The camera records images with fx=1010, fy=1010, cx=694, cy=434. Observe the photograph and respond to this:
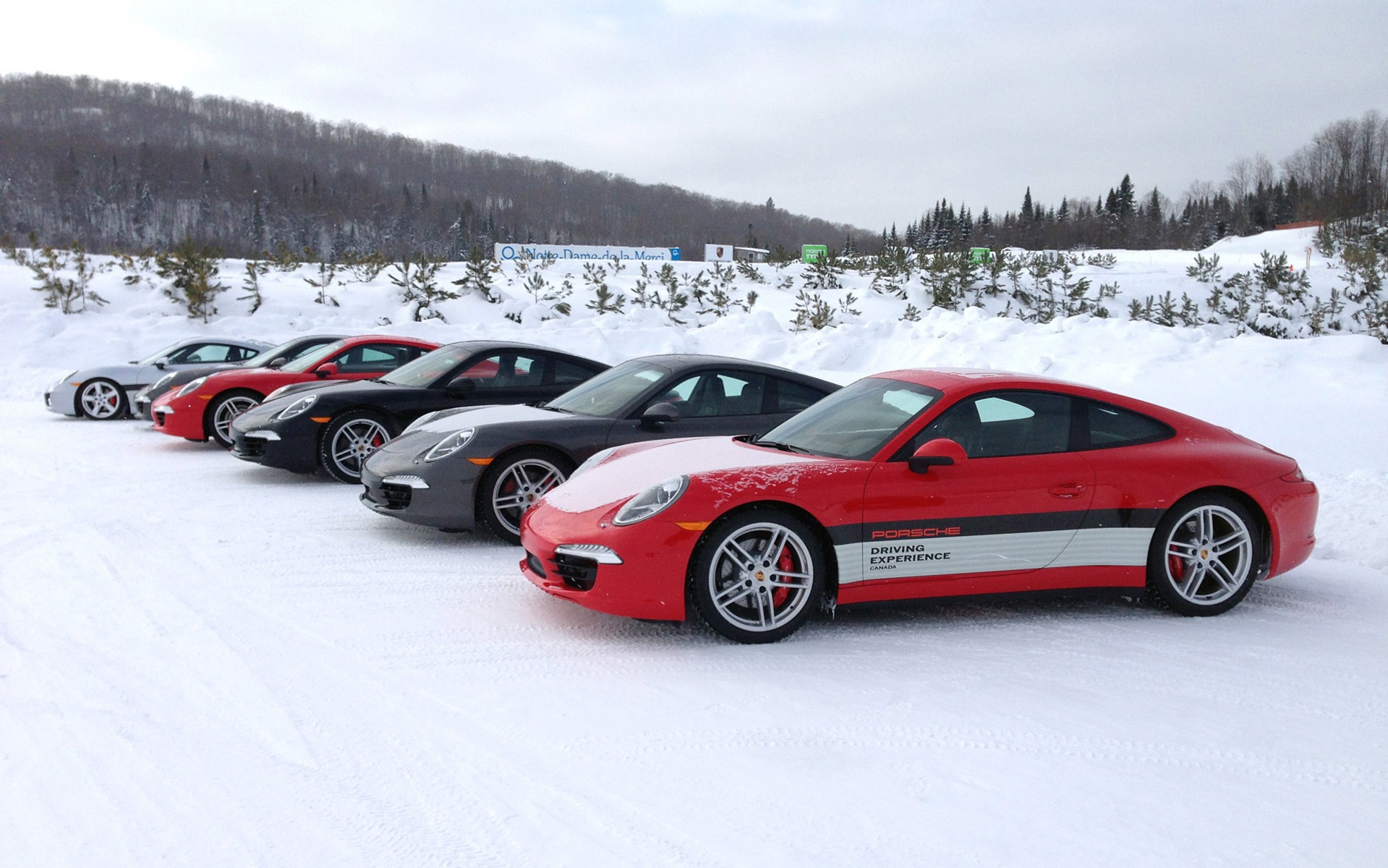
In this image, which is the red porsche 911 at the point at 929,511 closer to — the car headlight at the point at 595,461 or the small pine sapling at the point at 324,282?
the car headlight at the point at 595,461

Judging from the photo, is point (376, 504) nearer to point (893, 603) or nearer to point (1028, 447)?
point (893, 603)

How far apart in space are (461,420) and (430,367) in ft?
7.18

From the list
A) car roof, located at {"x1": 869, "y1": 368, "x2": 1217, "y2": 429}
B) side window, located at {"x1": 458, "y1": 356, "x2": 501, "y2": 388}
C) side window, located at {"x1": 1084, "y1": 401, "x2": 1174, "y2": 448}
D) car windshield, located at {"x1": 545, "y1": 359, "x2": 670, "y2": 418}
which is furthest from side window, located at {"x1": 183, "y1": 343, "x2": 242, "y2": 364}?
side window, located at {"x1": 1084, "y1": 401, "x2": 1174, "y2": 448}

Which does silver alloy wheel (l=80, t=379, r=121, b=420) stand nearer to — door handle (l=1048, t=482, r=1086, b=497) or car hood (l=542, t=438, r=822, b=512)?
car hood (l=542, t=438, r=822, b=512)

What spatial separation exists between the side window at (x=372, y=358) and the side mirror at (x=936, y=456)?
293 inches

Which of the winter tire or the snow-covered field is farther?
the winter tire

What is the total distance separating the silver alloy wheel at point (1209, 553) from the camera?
17.0 ft

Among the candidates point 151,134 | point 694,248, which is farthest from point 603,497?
point 151,134

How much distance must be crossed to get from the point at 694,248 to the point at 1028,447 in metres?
106

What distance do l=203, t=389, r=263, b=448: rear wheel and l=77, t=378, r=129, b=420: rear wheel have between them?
3872 millimetres

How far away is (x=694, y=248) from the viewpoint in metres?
109

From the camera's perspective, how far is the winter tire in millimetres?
6600

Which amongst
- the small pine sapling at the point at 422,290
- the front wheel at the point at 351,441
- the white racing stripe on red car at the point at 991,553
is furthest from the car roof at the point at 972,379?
the small pine sapling at the point at 422,290

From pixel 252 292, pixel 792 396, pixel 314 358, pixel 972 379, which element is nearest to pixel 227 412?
pixel 314 358
